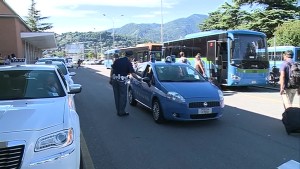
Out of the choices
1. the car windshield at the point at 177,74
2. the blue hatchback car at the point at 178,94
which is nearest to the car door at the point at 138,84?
the blue hatchback car at the point at 178,94

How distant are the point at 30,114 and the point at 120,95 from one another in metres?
5.95

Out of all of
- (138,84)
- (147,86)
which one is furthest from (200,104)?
(138,84)

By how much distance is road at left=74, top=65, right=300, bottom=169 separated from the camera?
6.05 m

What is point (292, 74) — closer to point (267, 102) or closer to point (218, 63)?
point (267, 102)

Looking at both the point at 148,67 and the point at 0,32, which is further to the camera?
the point at 0,32

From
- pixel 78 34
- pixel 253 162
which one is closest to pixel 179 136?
pixel 253 162

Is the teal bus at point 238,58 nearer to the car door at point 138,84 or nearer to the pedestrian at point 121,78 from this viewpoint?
the car door at point 138,84

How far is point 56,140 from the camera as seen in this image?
421cm

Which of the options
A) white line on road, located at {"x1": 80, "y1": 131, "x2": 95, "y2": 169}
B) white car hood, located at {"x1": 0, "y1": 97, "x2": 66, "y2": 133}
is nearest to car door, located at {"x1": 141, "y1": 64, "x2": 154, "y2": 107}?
white line on road, located at {"x1": 80, "y1": 131, "x2": 95, "y2": 169}

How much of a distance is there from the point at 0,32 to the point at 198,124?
28797mm

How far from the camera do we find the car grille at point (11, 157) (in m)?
3.83

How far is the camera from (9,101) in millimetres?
5359

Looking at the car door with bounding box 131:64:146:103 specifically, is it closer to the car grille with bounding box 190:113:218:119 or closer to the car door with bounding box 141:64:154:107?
the car door with bounding box 141:64:154:107

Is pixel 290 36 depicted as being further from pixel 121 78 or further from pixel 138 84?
pixel 121 78
